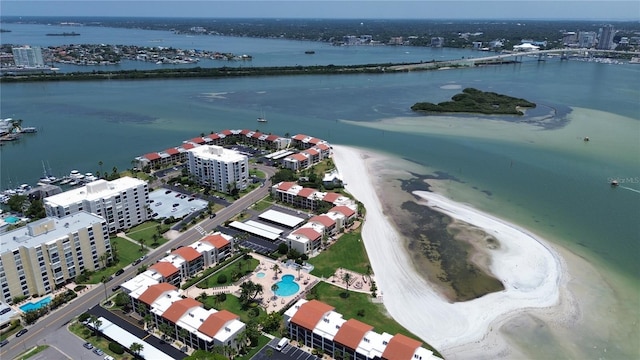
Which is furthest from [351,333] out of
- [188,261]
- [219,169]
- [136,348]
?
[219,169]

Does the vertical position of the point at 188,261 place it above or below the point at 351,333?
above

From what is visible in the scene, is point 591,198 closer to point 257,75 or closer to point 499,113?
point 499,113

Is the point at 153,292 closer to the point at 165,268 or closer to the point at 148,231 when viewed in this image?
the point at 165,268

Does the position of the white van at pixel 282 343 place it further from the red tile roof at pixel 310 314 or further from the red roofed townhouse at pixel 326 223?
the red roofed townhouse at pixel 326 223

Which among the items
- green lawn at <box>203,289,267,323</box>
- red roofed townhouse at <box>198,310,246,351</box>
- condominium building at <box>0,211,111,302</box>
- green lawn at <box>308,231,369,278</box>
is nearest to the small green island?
green lawn at <box>308,231,369,278</box>

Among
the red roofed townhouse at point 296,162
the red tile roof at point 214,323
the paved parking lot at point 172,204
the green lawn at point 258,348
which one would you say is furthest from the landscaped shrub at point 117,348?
the red roofed townhouse at point 296,162

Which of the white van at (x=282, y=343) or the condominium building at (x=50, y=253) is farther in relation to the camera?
the condominium building at (x=50, y=253)

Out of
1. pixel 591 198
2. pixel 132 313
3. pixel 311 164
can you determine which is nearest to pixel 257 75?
pixel 311 164
